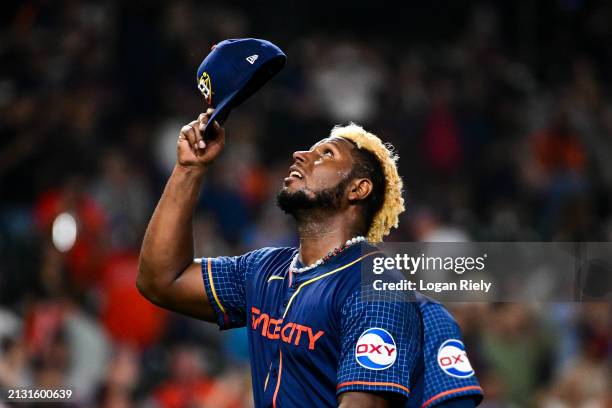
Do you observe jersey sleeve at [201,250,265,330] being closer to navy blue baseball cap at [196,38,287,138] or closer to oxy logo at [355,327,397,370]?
navy blue baseball cap at [196,38,287,138]

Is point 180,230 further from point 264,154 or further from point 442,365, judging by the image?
point 264,154

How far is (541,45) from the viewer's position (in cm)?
884

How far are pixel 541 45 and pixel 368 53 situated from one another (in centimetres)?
149

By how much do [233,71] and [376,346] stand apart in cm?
104

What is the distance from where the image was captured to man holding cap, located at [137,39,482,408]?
2.96 m

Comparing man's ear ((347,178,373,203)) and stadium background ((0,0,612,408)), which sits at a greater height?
stadium background ((0,0,612,408))

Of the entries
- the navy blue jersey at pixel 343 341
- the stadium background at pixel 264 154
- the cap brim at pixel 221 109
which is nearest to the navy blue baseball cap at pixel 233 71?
the cap brim at pixel 221 109

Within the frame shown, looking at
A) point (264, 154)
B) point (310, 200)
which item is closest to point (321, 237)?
point (310, 200)

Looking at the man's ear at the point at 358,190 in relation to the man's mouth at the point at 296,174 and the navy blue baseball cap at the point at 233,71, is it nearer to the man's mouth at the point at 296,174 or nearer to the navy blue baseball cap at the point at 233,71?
the man's mouth at the point at 296,174

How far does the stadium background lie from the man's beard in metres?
2.61

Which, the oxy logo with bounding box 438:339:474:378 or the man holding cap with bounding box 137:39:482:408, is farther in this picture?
the oxy logo with bounding box 438:339:474:378


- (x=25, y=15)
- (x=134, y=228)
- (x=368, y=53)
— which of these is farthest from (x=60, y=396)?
(x=368, y=53)

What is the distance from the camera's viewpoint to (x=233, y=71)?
3.36 m

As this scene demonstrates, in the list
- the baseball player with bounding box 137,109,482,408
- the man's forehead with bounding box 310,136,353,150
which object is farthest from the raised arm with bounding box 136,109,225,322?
the man's forehead with bounding box 310,136,353,150
